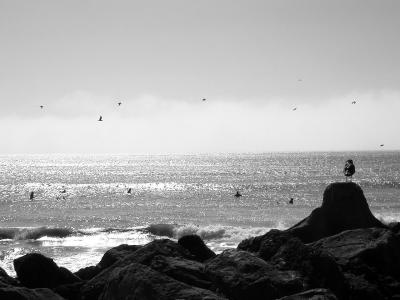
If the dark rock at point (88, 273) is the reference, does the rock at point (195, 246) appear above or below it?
above

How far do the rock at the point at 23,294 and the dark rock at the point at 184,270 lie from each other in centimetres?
253

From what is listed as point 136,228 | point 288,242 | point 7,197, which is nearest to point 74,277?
point 288,242

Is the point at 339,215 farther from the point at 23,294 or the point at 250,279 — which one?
the point at 23,294

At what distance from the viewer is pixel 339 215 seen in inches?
982

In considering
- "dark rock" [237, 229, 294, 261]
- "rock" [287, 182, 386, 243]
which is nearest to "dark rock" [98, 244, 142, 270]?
"dark rock" [237, 229, 294, 261]

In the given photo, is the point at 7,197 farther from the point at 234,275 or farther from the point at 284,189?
the point at 234,275

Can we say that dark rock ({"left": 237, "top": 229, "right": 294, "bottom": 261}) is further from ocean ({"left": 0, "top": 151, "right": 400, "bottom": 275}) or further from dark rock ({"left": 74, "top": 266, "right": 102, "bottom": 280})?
ocean ({"left": 0, "top": 151, "right": 400, "bottom": 275})

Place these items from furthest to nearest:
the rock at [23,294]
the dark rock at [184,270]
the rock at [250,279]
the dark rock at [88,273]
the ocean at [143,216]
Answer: the ocean at [143,216] → the dark rock at [88,273] → the dark rock at [184,270] → the rock at [23,294] → the rock at [250,279]

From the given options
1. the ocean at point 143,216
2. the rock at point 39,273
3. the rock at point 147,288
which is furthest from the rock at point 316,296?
the ocean at point 143,216

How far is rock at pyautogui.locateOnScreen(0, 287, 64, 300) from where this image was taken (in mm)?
11922

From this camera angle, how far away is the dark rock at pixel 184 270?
40.0 ft

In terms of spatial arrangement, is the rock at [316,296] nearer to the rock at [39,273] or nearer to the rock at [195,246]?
the rock at [195,246]

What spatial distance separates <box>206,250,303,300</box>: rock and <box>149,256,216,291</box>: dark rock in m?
0.20

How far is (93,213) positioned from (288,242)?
188ft
